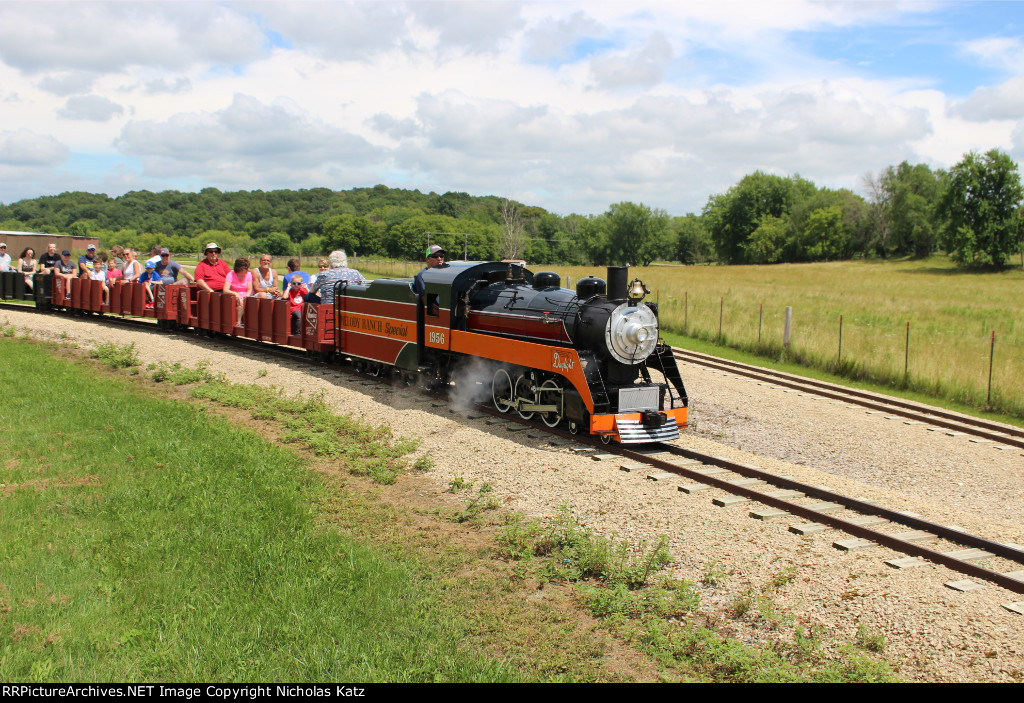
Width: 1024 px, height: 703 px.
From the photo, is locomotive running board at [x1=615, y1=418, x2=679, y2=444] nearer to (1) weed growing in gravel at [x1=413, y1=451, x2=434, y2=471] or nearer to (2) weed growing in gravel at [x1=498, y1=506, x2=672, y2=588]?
(1) weed growing in gravel at [x1=413, y1=451, x2=434, y2=471]

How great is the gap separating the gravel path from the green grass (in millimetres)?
2134

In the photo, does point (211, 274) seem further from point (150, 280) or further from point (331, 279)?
point (331, 279)

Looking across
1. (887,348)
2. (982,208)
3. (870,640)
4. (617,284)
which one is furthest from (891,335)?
(982,208)

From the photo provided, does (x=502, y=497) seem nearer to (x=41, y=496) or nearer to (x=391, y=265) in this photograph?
(x=41, y=496)

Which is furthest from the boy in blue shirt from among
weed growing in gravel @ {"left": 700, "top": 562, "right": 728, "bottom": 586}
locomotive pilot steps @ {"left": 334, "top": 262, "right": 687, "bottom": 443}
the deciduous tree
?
the deciduous tree

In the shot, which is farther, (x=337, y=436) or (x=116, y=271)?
(x=116, y=271)

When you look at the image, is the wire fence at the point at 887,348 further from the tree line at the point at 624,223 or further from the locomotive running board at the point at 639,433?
Answer: the tree line at the point at 624,223

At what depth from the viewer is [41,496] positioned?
22.7ft

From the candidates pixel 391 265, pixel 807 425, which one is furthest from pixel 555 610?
pixel 391 265

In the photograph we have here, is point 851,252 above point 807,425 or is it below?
above

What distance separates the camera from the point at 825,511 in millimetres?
7340

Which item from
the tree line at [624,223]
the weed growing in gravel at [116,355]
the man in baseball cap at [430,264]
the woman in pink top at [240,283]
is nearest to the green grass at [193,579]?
the man in baseball cap at [430,264]

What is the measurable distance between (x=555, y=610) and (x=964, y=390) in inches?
521

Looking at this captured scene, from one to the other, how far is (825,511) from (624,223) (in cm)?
10145
